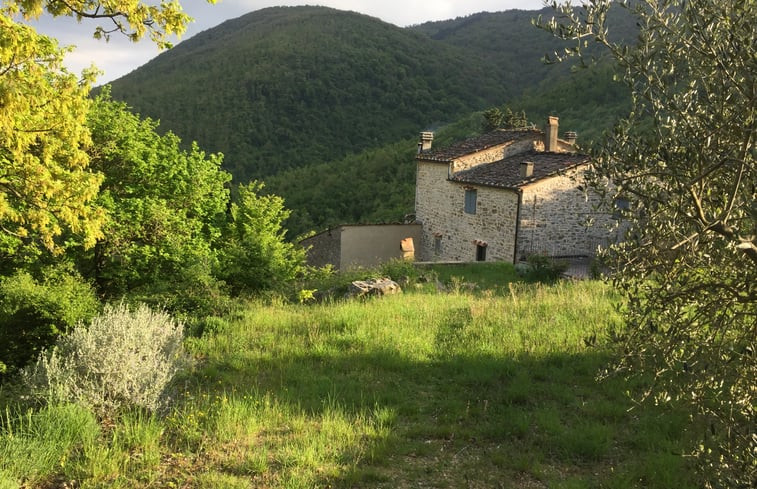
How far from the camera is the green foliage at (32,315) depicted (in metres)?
12.7

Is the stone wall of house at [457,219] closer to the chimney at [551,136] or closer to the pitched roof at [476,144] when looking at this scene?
the pitched roof at [476,144]

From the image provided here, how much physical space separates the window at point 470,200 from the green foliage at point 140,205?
12856 millimetres

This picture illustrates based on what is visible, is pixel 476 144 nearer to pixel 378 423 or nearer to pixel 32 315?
pixel 32 315

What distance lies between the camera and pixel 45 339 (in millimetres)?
12992

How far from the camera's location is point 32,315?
42.3 ft

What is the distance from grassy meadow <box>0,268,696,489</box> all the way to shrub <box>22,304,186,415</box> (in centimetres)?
26

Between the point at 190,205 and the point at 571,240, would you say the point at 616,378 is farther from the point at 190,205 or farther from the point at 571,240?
the point at 571,240

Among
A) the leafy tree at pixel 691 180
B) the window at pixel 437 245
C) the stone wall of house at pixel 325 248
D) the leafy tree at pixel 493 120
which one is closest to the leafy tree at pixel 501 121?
the leafy tree at pixel 493 120

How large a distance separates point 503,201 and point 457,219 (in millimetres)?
3477

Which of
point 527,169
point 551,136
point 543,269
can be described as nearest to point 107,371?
point 543,269

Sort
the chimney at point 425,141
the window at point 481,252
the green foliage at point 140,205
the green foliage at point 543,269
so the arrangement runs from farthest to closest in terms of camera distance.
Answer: the chimney at point 425,141 < the window at point 481,252 < the green foliage at point 543,269 < the green foliage at point 140,205

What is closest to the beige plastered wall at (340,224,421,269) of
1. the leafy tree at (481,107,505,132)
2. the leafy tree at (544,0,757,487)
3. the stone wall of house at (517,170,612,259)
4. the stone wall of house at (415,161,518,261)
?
the stone wall of house at (415,161,518,261)

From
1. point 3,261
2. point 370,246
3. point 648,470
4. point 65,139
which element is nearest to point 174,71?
point 370,246

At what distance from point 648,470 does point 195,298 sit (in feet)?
35.7
